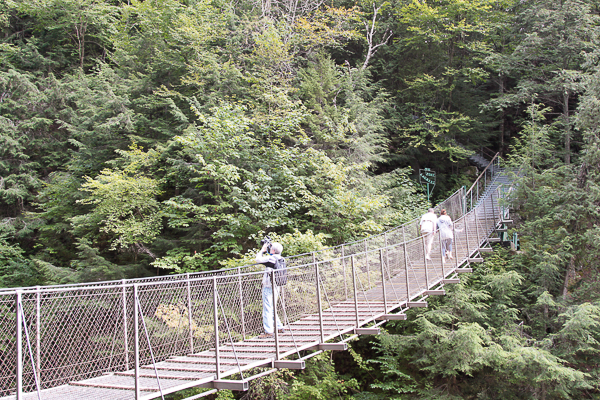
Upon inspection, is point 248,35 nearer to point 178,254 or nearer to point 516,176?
point 178,254

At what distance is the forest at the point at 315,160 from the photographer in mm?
9953

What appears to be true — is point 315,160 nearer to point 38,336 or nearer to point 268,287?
point 268,287

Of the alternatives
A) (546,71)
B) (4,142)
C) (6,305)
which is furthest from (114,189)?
(546,71)

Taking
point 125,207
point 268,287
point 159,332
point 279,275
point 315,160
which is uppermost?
point 315,160

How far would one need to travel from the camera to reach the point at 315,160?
12508 mm

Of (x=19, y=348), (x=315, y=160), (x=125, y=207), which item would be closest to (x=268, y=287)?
(x=19, y=348)

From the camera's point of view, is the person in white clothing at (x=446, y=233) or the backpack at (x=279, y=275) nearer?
the backpack at (x=279, y=275)

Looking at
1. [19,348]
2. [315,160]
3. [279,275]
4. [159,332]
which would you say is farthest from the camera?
[315,160]

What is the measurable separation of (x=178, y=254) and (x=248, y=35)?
28.5 ft

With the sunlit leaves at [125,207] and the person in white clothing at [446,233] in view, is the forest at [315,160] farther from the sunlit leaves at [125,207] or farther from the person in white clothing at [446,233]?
the person in white clothing at [446,233]

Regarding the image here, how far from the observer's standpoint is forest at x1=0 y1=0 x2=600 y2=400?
9953 mm

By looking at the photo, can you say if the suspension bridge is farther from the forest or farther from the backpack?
the forest

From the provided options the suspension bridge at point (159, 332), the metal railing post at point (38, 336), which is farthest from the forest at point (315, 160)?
the metal railing post at point (38, 336)

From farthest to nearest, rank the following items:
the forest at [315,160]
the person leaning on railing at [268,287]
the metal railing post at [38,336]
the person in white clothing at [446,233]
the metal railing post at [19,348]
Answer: the forest at [315,160] < the person in white clothing at [446,233] < the person leaning on railing at [268,287] < the metal railing post at [38,336] < the metal railing post at [19,348]
